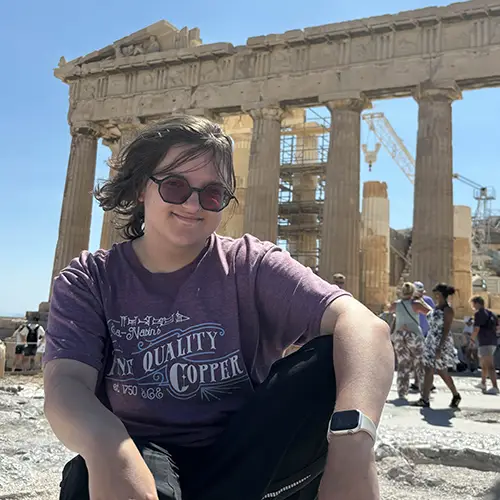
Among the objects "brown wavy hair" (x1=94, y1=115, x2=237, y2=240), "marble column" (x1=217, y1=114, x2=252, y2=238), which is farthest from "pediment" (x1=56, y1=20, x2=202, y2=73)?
"brown wavy hair" (x1=94, y1=115, x2=237, y2=240)

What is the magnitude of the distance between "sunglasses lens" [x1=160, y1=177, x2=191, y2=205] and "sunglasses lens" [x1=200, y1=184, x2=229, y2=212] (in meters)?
0.06

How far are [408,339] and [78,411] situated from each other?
7.32m

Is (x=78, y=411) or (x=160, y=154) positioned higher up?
(x=160, y=154)

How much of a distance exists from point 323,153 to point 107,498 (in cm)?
2762

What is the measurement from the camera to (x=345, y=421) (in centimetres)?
149

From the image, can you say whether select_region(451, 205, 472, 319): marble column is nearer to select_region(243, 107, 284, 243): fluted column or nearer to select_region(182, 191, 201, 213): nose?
select_region(243, 107, 284, 243): fluted column

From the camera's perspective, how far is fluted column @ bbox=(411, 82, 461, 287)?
17734mm

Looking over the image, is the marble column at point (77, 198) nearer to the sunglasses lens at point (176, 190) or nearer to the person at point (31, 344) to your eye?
the person at point (31, 344)

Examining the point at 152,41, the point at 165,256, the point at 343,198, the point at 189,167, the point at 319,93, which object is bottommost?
the point at 165,256

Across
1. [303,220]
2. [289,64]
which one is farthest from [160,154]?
[303,220]

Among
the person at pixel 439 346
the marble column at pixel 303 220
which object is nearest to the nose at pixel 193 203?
the person at pixel 439 346

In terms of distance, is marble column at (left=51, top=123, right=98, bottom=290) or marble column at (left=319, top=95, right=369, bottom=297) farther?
marble column at (left=51, top=123, right=98, bottom=290)

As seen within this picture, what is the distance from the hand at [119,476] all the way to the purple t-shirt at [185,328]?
31 centimetres

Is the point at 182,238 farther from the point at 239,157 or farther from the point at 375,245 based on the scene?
the point at 239,157
